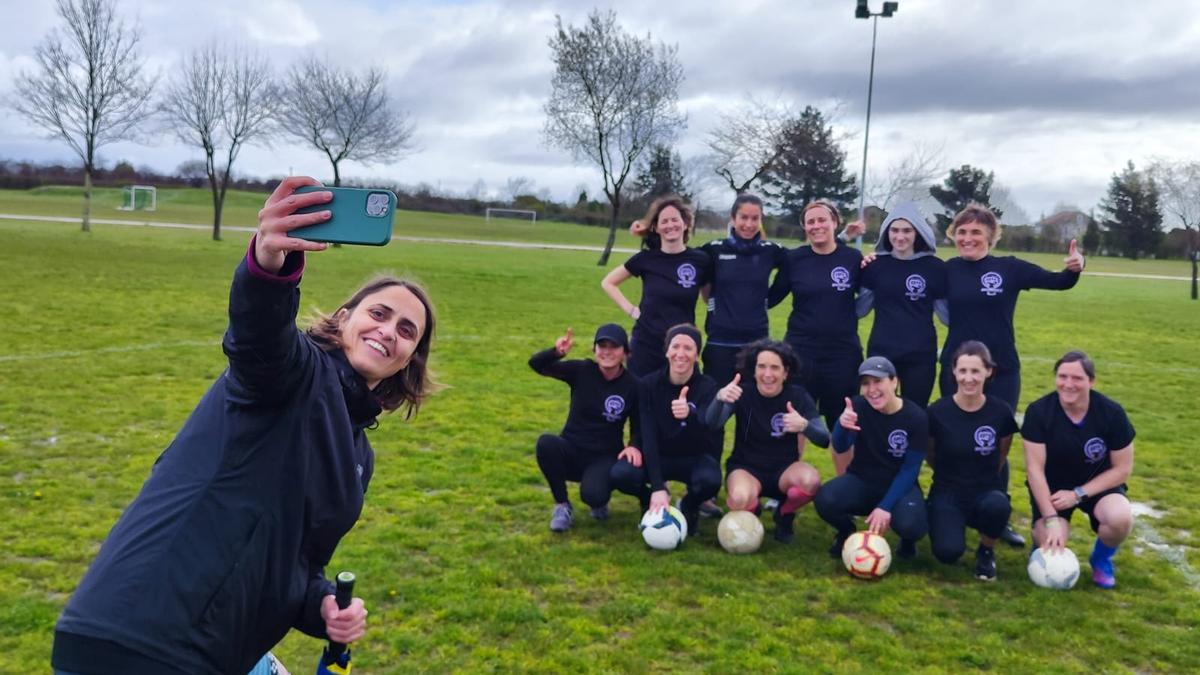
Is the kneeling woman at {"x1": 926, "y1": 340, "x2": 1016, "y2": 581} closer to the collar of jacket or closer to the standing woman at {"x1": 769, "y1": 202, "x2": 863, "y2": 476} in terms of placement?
the standing woman at {"x1": 769, "y1": 202, "x2": 863, "y2": 476}

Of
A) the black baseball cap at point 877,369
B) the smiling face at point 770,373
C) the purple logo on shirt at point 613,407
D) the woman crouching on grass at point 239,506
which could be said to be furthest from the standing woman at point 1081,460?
the woman crouching on grass at point 239,506

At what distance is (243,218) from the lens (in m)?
55.1

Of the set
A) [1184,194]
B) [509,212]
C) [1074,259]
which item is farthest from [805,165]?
[1074,259]

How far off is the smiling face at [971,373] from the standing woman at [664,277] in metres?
2.06

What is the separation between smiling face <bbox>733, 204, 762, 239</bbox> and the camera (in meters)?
6.66

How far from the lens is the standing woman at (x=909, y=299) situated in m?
6.54

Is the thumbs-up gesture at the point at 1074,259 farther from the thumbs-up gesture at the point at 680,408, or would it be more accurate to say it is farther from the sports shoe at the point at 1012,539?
the thumbs-up gesture at the point at 680,408

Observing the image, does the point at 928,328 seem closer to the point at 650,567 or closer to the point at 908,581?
the point at 908,581

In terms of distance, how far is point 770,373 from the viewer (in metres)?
6.08

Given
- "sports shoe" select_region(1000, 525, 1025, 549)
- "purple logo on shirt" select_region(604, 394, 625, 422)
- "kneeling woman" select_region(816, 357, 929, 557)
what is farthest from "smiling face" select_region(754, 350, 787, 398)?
"sports shoe" select_region(1000, 525, 1025, 549)

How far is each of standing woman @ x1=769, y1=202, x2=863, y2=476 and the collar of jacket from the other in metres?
4.72

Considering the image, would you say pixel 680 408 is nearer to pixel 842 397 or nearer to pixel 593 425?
pixel 593 425

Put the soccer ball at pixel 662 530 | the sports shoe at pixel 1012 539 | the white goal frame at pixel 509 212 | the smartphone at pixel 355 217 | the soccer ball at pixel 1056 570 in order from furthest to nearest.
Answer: the white goal frame at pixel 509 212
the sports shoe at pixel 1012 539
the soccer ball at pixel 662 530
the soccer ball at pixel 1056 570
the smartphone at pixel 355 217

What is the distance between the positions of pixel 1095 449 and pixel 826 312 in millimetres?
1990
